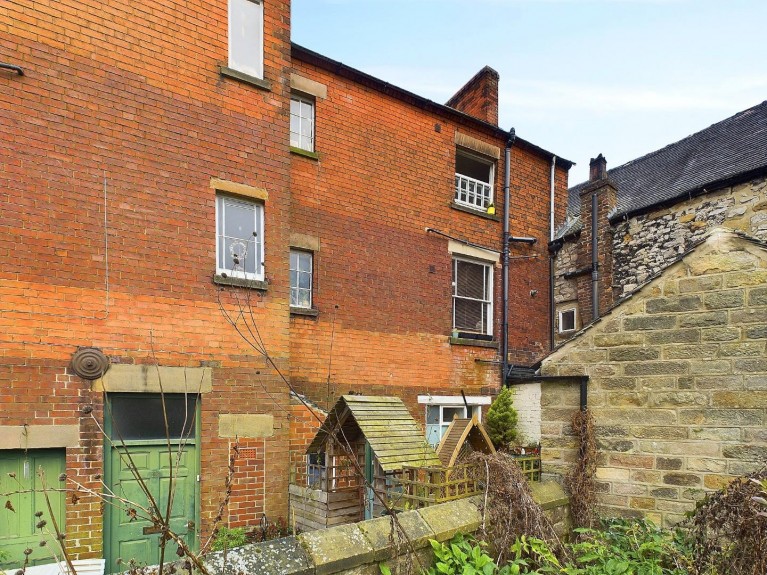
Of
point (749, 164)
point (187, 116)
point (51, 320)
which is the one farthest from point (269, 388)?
point (749, 164)

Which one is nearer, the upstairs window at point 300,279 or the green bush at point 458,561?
the green bush at point 458,561

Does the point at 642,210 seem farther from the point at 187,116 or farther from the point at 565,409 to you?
the point at 187,116

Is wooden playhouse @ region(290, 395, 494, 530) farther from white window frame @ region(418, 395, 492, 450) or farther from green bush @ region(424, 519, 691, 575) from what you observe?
white window frame @ region(418, 395, 492, 450)

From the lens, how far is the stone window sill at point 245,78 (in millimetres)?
8172

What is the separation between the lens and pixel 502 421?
36.1 feet

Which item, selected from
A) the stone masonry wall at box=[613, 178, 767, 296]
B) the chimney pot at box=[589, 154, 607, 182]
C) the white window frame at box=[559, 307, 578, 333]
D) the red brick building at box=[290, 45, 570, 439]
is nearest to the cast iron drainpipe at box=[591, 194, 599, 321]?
the stone masonry wall at box=[613, 178, 767, 296]

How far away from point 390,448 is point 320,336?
3.93m

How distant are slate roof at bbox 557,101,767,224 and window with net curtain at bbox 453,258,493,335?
9.30 ft

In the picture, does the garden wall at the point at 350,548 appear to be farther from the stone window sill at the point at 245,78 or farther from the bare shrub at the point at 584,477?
the stone window sill at the point at 245,78

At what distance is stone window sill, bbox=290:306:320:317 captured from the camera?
9242mm

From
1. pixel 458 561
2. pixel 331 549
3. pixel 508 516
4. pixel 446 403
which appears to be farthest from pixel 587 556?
pixel 446 403

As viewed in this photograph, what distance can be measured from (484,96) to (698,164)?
5728mm

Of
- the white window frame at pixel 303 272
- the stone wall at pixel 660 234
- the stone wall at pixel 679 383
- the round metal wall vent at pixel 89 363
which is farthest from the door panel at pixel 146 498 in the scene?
the stone wall at pixel 660 234

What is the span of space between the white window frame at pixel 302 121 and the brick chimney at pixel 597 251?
7.64 m
